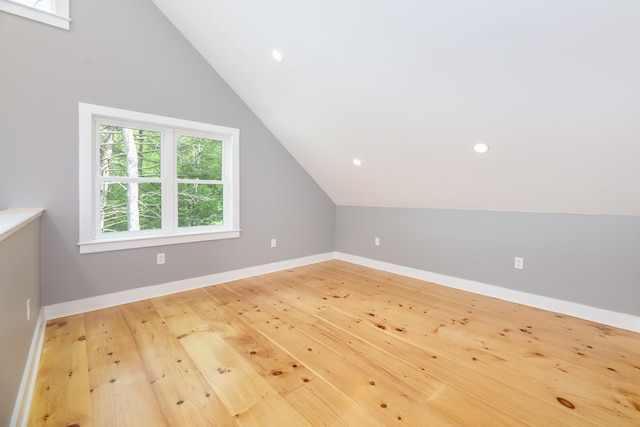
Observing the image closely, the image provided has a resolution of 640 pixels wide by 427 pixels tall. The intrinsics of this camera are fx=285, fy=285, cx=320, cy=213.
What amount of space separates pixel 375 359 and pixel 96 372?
5.78 feet

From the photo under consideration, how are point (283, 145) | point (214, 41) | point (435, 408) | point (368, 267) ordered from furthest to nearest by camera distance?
point (368, 267) → point (283, 145) → point (214, 41) → point (435, 408)

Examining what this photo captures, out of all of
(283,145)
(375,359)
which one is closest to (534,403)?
(375,359)

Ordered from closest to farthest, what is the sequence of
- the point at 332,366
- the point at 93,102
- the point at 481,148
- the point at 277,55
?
1. the point at 332,366
2. the point at 481,148
3. the point at 93,102
4. the point at 277,55

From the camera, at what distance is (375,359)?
6.32ft

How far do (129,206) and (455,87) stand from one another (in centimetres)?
320

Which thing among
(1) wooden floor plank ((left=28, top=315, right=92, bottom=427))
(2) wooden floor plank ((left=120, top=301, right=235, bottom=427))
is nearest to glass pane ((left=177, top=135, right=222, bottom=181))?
(2) wooden floor plank ((left=120, top=301, right=235, bottom=427))

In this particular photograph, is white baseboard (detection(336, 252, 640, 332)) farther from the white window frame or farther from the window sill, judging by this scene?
the white window frame

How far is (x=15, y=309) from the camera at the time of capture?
1.47 m

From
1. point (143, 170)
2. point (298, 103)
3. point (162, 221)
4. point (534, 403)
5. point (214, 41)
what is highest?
point (214, 41)

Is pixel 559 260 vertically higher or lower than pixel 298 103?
lower

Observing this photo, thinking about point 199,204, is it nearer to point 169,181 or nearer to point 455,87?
point 169,181

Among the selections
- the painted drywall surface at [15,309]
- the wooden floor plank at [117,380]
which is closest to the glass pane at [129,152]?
the painted drywall surface at [15,309]

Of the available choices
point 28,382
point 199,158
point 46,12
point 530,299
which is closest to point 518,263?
point 530,299

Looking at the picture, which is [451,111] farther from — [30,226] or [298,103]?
[30,226]
